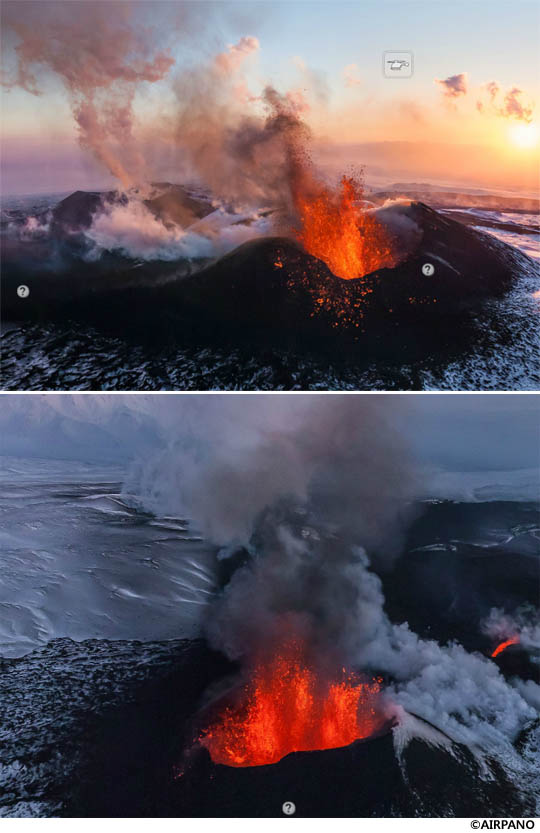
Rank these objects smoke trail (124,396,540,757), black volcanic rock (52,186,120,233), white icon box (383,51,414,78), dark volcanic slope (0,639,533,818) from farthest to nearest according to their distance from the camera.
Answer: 1. black volcanic rock (52,186,120,233)
2. white icon box (383,51,414,78)
3. smoke trail (124,396,540,757)
4. dark volcanic slope (0,639,533,818)

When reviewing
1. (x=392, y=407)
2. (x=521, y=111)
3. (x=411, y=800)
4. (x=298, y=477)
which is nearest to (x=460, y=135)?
(x=521, y=111)

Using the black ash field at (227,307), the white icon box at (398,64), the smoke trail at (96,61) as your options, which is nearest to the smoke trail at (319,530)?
the black ash field at (227,307)

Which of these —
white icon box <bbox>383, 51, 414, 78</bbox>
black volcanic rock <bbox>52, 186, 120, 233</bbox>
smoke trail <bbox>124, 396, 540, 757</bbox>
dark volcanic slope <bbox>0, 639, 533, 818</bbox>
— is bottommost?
dark volcanic slope <bbox>0, 639, 533, 818</bbox>

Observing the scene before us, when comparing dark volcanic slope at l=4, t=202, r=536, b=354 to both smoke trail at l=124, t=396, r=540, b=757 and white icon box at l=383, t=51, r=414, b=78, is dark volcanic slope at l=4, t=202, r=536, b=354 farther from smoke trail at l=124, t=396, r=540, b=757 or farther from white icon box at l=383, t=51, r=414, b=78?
white icon box at l=383, t=51, r=414, b=78

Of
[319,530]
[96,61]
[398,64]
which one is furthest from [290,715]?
[96,61]

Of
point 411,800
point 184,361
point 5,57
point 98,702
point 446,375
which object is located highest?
point 5,57

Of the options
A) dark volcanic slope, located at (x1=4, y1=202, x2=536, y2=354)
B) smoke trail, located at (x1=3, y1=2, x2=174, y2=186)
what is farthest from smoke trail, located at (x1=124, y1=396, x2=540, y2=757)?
smoke trail, located at (x1=3, y1=2, x2=174, y2=186)

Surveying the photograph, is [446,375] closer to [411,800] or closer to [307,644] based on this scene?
[307,644]
